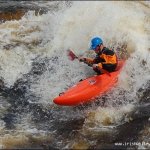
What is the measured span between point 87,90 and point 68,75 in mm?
1417

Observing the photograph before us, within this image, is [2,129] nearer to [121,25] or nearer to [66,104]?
[66,104]

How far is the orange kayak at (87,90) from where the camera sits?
299 inches

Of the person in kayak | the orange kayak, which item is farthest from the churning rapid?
the person in kayak

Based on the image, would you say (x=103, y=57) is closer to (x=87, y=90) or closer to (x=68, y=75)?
(x=87, y=90)

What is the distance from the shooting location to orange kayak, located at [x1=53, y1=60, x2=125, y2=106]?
24.9 ft

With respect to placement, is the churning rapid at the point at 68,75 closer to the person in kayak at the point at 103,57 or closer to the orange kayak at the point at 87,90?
the orange kayak at the point at 87,90

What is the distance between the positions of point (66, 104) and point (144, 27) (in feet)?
15.0

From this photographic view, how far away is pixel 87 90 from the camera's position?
25.8 feet

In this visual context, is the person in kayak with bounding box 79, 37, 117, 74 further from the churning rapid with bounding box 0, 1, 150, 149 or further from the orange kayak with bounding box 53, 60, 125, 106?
the churning rapid with bounding box 0, 1, 150, 149

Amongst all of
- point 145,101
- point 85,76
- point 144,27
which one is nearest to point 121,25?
point 144,27

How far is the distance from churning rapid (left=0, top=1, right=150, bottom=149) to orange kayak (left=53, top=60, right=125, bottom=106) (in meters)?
0.17

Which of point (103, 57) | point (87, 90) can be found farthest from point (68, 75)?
point (87, 90)

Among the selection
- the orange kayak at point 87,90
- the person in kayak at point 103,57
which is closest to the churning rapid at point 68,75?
the orange kayak at point 87,90

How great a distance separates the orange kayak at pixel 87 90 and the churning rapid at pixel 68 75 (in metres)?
0.17
